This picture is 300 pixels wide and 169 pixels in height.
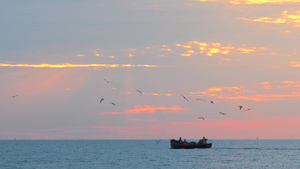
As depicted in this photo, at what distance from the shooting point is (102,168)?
314 feet

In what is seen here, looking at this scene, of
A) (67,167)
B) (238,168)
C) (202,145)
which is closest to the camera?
(238,168)

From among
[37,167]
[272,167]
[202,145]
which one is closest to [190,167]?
[272,167]

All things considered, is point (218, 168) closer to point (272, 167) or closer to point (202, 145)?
point (272, 167)

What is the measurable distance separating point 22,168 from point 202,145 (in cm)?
8092

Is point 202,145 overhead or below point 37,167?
overhead

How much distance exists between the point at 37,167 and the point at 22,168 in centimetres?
311

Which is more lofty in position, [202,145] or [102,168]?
[202,145]

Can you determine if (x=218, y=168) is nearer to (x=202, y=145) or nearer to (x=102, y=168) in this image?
(x=102, y=168)

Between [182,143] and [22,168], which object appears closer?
[22,168]

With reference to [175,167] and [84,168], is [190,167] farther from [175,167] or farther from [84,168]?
[84,168]

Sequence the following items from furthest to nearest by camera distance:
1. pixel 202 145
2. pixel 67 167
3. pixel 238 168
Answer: pixel 202 145, pixel 67 167, pixel 238 168

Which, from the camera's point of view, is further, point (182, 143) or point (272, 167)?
point (182, 143)

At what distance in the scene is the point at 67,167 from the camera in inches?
3895

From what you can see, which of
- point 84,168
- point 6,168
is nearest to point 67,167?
point 84,168
